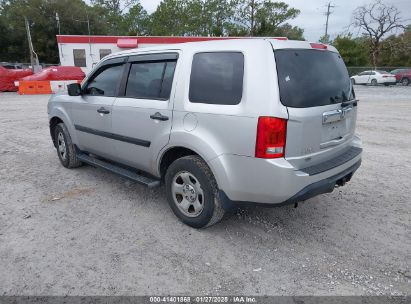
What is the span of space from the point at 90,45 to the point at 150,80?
29502 mm

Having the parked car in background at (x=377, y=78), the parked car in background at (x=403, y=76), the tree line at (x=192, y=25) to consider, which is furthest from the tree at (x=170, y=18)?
the parked car in background at (x=403, y=76)

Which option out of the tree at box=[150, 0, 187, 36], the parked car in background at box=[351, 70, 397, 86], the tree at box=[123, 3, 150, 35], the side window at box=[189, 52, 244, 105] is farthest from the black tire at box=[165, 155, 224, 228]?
the tree at box=[123, 3, 150, 35]

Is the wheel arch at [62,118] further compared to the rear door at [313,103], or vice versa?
the wheel arch at [62,118]

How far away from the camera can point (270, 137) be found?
2627 mm

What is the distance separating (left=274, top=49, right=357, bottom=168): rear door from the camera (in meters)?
2.69

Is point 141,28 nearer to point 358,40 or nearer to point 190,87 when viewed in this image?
point 358,40

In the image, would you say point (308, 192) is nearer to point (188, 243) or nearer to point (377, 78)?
point (188, 243)

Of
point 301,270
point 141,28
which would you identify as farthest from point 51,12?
point 301,270

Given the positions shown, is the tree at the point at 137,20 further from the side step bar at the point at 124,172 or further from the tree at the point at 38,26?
the side step bar at the point at 124,172

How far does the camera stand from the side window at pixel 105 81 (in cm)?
404

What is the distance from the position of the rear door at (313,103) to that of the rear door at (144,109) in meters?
1.20

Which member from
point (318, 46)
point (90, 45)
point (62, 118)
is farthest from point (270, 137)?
point (90, 45)

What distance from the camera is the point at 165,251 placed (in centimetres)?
301

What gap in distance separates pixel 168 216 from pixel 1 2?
199ft
